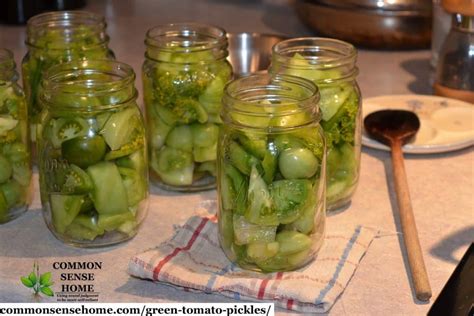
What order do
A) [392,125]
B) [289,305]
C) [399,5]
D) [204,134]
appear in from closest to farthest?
[289,305], [204,134], [392,125], [399,5]

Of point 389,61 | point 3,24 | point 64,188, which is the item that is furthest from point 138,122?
point 3,24

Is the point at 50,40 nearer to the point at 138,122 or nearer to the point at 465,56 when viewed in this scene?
the point at 138,122

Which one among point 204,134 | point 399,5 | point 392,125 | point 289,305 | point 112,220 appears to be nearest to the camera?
point 289,305

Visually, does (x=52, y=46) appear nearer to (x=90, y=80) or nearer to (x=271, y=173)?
(x=90, y=80)

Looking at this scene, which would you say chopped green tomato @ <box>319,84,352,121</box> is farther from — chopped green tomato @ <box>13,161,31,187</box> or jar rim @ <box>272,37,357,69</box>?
chopped green tomato @ <box>13,161,31,187</box>

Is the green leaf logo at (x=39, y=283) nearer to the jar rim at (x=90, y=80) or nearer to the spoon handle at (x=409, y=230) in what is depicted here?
the jar rim at (x=90, y=80)

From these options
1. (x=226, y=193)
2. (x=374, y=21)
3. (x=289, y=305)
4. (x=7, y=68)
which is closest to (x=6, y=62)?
(x=7, y=68)

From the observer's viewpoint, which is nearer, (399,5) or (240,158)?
(240,158)
